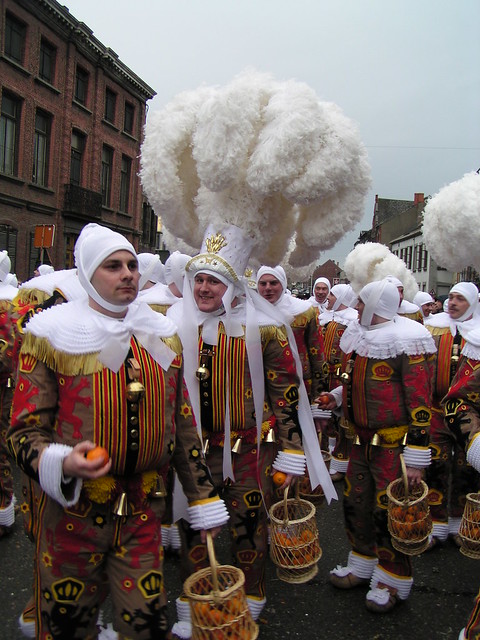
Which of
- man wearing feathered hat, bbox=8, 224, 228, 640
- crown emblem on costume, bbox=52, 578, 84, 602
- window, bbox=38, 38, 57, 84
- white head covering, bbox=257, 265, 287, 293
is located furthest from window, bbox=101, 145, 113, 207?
crown emblem on costume, bbox=52, 578, 84, 602

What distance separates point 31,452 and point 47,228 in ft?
37.0

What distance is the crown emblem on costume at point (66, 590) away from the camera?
2289mm

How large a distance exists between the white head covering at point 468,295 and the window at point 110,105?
24352 mm

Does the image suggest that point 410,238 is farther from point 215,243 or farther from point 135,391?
point 135,391

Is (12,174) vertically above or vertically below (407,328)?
above

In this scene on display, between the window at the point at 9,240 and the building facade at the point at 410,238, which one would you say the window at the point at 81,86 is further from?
the building facade at the point at 410,238

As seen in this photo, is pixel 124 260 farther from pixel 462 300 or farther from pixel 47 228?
pixel 47 228

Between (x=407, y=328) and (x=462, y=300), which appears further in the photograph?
(x=462, y=300)

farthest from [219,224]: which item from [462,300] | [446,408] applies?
[462,300]

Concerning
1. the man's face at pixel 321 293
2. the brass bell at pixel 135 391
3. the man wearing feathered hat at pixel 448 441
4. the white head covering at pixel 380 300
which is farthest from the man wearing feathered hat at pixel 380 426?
the man's face at pixel 321 293

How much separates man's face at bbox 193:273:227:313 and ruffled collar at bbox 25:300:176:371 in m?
0.89

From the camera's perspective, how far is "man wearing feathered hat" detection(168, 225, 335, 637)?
11.1 ft

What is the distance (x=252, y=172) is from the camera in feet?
11.5

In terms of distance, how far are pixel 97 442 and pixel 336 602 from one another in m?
2.48
